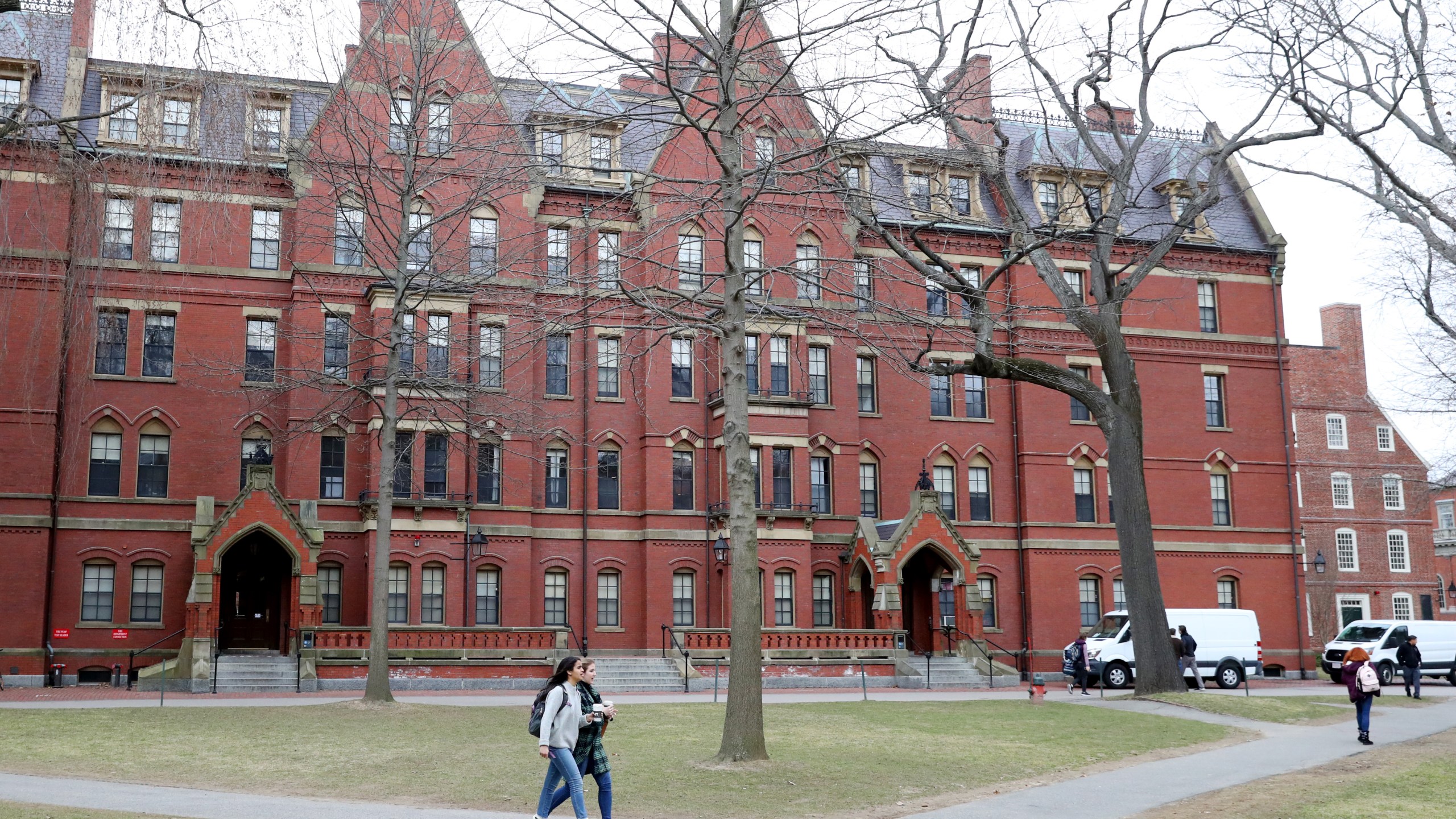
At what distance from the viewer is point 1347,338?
61156mm

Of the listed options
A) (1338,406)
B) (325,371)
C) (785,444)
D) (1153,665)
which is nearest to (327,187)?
(325,371)

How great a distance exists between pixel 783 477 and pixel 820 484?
1.85 metres

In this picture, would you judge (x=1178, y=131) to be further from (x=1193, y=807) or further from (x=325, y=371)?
(x=1193, y=807)

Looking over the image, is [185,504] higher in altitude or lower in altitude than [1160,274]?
lower

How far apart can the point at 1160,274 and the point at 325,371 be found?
90.4 ft

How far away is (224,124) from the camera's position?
15.4 m

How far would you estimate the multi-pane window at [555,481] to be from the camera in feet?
123

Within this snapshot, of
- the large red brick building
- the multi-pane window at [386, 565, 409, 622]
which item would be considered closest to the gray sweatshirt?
the large red brick building

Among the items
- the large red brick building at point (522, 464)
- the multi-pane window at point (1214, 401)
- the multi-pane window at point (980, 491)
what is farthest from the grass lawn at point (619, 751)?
the multi-pane window at point (1214, 401)

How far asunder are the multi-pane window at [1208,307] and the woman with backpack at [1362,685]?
2541cm

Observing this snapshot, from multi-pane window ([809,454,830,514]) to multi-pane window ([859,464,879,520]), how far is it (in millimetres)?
1439

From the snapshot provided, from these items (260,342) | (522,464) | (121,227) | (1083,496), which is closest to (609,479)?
(522,464)

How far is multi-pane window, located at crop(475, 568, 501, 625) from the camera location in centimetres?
3616

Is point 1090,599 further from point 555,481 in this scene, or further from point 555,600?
point 555,481
